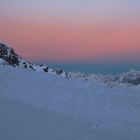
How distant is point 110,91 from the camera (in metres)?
18.9

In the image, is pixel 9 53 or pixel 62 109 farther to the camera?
pixel 9 53

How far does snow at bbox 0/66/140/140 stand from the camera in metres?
13.3

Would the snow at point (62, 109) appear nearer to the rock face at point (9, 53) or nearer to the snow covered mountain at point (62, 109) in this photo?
the snow covered mountain at point (62, 109)

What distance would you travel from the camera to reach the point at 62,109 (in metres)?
15.7

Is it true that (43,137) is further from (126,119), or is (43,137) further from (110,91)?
(110,91)

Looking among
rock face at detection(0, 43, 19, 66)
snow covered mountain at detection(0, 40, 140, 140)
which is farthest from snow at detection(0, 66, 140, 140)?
rock face at detection(0, 43, 19, 66)

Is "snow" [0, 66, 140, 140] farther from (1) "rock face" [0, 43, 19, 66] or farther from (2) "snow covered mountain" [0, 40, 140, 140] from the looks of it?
(1) "rock face" [0, 43, 19, 66]

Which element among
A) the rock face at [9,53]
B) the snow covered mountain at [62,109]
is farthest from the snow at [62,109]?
the rock face at [9,53]

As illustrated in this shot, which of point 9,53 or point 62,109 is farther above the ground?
point 9,53

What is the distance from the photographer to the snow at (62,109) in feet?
43.8

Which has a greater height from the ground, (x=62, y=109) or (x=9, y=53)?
(x=9, y=53)

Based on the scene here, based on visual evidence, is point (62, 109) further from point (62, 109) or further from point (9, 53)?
point (9, 53)

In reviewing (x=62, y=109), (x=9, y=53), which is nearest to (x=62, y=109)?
(x=62, y=109)

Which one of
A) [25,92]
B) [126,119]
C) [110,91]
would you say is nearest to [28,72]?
[25,92]
